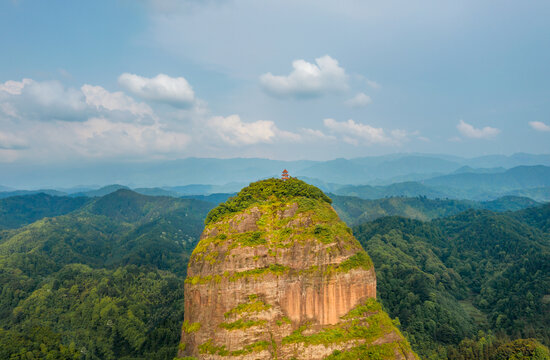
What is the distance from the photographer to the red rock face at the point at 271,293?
26.4 meters

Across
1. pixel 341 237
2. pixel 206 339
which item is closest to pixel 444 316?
pixel 341 237

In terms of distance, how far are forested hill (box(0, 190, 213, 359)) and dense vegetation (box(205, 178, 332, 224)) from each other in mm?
22506

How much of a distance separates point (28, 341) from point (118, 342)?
22042 mm

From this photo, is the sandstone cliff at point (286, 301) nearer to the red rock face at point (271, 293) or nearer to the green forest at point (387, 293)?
the red rock face at point (271, 293)

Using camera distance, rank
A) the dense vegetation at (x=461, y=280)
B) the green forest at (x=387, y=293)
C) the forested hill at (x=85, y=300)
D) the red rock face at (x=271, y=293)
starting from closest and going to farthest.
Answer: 1. the red rock face at (x=271, y=293)
2. the green forest at (x=387, y=293)
3. the forested hill at (x=85, y=300)
4. the dense vegetation at (x=461, y=280)

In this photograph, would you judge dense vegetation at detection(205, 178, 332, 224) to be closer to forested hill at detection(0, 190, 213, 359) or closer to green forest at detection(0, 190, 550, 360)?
green forest at detection(0, 190, 550, 360)

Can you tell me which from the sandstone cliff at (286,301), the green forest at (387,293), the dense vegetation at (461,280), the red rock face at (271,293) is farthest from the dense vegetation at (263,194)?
the dense vegetation at (461,280)

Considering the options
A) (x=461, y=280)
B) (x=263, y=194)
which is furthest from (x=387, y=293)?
(x=263, y=194)

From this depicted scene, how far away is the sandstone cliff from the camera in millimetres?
26250

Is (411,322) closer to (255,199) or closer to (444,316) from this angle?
(444,316)

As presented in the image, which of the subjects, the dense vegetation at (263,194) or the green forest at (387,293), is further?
the green forest at (387,293)

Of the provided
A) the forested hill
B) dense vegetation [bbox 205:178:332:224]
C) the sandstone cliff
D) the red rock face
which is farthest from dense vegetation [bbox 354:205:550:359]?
the forested hill

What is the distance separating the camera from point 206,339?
26.8 m

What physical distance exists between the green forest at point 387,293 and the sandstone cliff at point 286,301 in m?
7.28
